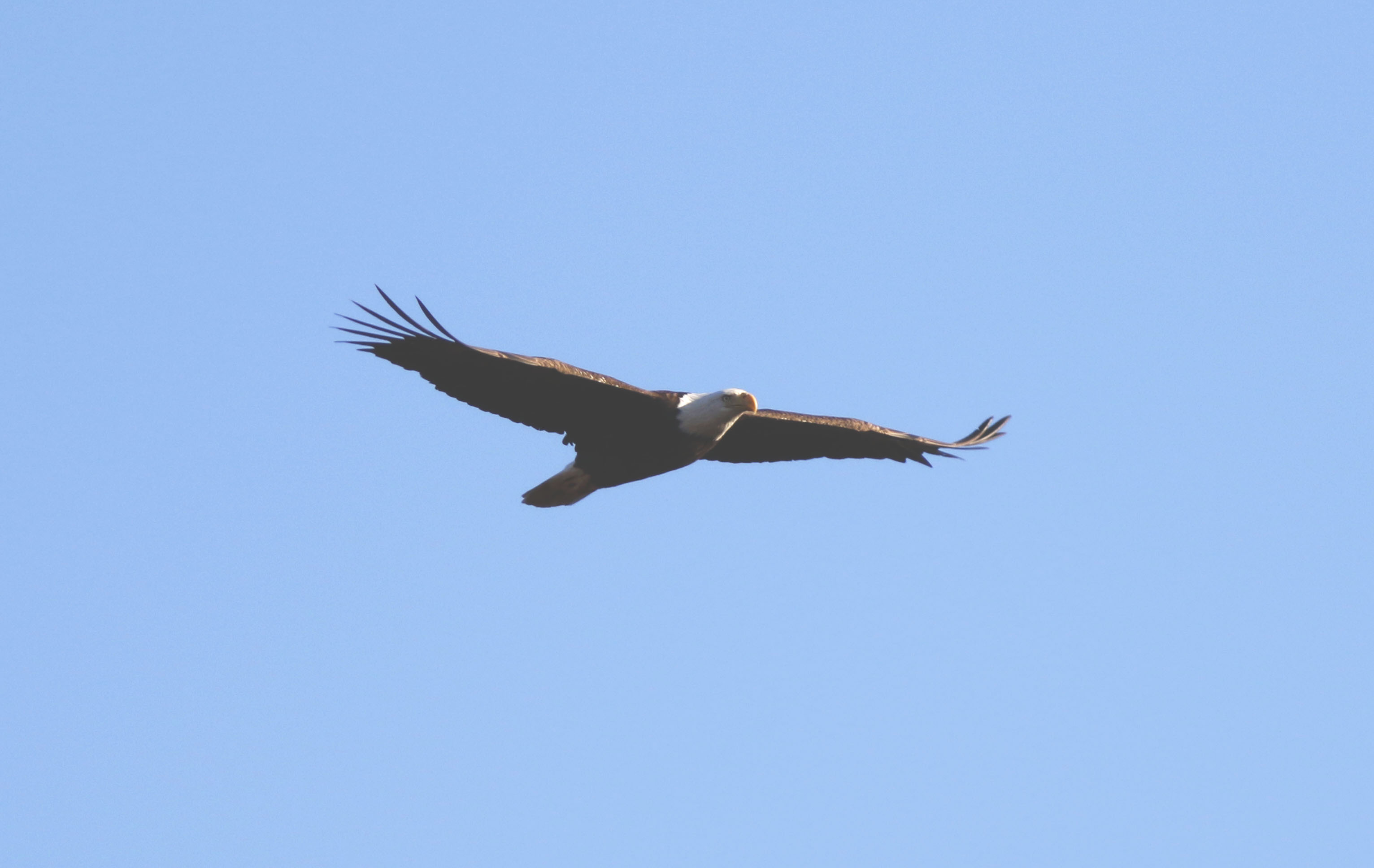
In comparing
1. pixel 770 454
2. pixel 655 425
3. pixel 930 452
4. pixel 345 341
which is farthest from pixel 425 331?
pixel 930 452

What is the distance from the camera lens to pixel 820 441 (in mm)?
15906

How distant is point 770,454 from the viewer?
52.4 ft

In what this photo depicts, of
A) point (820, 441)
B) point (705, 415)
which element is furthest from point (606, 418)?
point (820, 441)

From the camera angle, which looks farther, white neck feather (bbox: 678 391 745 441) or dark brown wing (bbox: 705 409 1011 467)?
dark brown wing (bbox: 705 409 1011 467)

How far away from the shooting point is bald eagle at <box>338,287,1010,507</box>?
43.6 ft

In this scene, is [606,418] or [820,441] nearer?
[606,418]

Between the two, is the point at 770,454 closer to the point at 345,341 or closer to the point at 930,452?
the point at 930,452

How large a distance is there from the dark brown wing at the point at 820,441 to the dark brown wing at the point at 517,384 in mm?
1480

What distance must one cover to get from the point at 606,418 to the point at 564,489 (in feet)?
2.67

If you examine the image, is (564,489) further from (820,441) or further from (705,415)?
(820,441)

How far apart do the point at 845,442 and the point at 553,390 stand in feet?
10.8

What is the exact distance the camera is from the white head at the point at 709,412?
47.0ft

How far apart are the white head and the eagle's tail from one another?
927 mm

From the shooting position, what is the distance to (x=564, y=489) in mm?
14680
